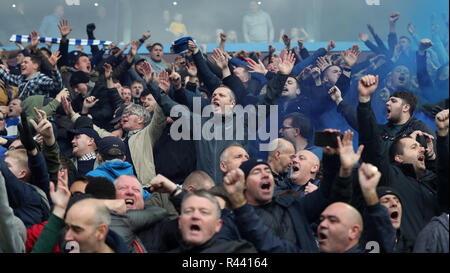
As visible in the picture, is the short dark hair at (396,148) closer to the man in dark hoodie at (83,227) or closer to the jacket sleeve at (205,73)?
the jacket sleeve at (205,73)

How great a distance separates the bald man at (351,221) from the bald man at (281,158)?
155 centimetres

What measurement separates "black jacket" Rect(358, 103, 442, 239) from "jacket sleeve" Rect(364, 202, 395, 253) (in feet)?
1.68

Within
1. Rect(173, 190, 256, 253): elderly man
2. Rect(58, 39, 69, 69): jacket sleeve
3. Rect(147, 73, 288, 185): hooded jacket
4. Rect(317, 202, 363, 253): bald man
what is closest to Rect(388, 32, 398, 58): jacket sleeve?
Rect(147, 73, 288, 185): hooded jacket

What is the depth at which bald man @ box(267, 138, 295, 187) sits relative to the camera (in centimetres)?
584

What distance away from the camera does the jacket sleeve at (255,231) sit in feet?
13.2

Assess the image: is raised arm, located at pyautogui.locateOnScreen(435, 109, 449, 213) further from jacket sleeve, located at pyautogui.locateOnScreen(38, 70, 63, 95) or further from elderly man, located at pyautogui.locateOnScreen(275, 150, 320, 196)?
Answer: jacket sleeve, located at pyautogui.locateOnScreen(38, 70, 63, 95)

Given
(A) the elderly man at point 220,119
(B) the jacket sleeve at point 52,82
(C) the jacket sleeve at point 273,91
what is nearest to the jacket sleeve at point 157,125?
(A) the elderly man at point 220,119

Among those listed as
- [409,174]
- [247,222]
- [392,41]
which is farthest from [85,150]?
[392,41]

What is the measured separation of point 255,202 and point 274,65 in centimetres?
379

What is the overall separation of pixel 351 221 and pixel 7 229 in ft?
7.05

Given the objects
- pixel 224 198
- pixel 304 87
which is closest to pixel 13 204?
pixel 224 198

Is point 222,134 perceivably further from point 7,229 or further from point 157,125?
point 7,229

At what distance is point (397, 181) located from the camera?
16.5 feet
